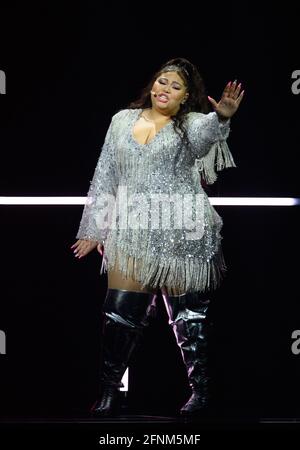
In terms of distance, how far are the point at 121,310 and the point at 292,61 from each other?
107 cm

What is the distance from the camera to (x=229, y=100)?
2.62 metres

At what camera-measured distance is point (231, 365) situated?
3264mm

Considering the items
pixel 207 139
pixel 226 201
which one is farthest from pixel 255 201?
pixel 207 139

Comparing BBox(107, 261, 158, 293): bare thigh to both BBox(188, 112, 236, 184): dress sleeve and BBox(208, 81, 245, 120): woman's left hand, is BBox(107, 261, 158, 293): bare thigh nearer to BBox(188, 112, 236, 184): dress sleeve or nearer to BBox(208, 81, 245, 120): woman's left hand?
BBox(188, 112, 236, 184): dress sleeve

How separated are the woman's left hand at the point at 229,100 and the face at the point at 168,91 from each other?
217 mm

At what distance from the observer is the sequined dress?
279cm

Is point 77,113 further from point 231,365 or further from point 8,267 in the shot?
point 231,365

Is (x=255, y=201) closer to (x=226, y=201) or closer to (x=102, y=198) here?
(x=226, y=201)

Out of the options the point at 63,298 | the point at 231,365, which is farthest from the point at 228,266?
the point at 63,298

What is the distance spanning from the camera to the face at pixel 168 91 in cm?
283

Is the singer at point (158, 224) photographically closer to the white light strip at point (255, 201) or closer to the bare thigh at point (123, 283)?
the bare thigh at point (123, 283)

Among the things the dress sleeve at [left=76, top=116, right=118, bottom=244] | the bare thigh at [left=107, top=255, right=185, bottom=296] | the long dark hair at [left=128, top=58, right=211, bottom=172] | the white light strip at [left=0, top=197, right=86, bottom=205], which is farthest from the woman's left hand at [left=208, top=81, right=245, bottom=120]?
the white light strip at [left=0, top=197, right=86, bottom=205]

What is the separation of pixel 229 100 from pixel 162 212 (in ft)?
1.31

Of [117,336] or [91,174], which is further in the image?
[91,174]
